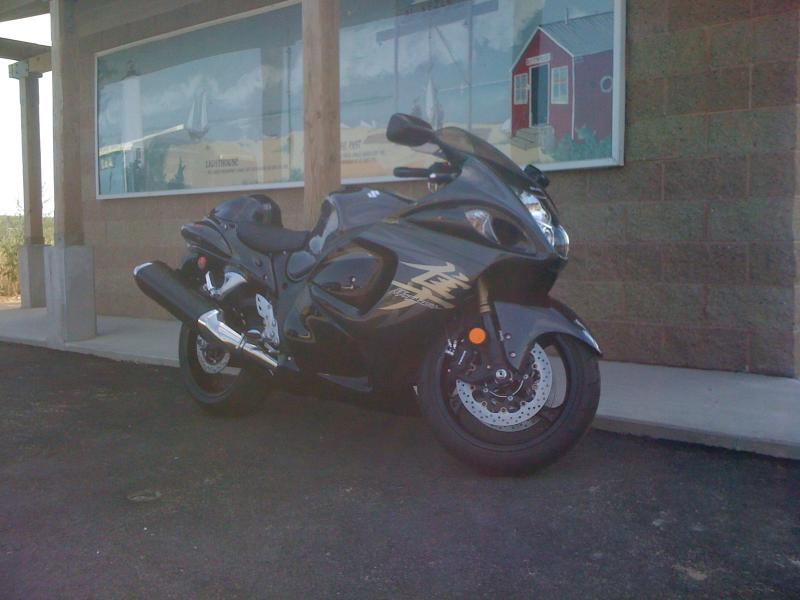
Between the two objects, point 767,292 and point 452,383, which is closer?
point 452,383

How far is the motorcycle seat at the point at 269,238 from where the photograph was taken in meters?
4.01

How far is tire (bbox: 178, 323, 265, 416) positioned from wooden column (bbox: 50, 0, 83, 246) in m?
3.36

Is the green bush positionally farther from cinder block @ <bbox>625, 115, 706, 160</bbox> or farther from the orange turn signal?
the orange turn signal

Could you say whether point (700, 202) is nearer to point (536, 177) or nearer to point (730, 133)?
point (730, 133)

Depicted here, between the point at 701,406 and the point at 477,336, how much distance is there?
1.74m

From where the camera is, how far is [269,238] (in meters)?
4.11

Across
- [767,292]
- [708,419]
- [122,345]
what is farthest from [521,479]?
[122,345]

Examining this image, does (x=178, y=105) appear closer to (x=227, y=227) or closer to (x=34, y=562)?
(x=227, y=227)

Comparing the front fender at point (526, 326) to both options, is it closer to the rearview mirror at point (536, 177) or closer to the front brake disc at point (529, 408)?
the front brake disc at point (529, 408)

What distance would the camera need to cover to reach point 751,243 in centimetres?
515

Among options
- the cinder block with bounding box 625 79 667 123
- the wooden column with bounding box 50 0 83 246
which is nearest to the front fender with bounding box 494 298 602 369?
the cinder block with bounding box 625 79 667 123

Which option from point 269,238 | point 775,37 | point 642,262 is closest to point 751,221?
point 642,262

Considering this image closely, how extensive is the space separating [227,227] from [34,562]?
2.18m

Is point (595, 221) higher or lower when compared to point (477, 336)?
higher
